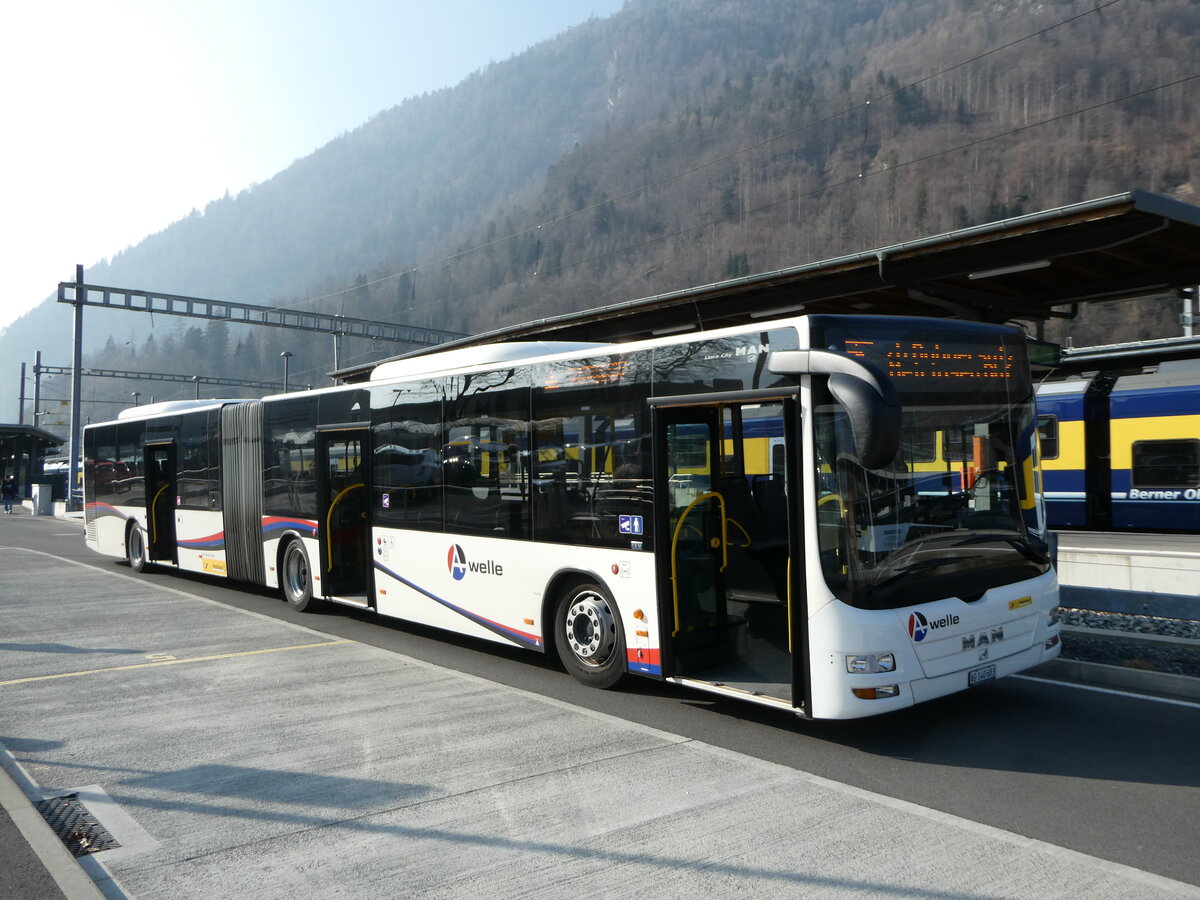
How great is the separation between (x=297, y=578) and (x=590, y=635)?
6.20 metres

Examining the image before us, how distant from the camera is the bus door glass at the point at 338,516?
39.8 feet

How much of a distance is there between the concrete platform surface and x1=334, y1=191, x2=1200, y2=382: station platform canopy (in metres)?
6.06

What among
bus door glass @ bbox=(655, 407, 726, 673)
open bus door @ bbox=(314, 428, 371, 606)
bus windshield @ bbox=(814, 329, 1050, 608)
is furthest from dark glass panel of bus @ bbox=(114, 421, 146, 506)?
bus windshield @ bbox=(814, 329, 1050, 608)

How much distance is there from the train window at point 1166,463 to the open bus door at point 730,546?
1419 centimetres

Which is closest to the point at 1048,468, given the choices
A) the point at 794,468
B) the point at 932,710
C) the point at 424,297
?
the point at 932,710

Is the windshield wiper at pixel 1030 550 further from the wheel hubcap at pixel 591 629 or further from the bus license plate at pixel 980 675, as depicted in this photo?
the wheel hubcap at pixel 591 629

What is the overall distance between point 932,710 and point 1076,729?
1033 mm

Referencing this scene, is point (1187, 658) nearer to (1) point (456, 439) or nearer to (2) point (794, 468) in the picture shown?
(2) point (794, 468)

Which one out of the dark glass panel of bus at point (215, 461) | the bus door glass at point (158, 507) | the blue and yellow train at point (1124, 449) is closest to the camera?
the dark glass panel of bus at point (215, 461)

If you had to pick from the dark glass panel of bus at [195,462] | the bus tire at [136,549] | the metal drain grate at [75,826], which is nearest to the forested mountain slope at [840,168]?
the bus tire at [136,549]

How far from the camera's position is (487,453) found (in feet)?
30.6

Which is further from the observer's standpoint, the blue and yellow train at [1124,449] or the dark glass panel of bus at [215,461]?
the blue and yellow train at [1124,449]

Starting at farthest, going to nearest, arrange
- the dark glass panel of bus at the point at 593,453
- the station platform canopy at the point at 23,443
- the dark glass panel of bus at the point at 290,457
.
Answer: the station platform canopy at the point at 23,443
the dark glass panel of bus at the point at 290,457
the dark glass panel of bus at the point at 593,453

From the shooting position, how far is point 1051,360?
838 centimetres
